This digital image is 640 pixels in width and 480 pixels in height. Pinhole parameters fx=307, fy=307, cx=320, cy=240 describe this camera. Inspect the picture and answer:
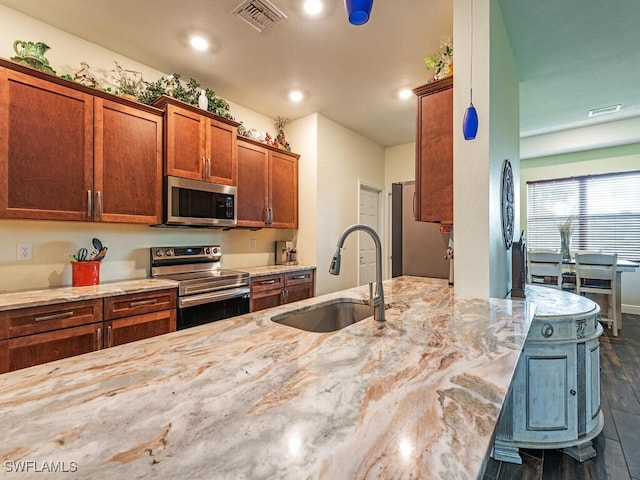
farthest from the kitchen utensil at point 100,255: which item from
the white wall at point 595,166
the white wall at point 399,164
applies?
the white wall at point 595,166

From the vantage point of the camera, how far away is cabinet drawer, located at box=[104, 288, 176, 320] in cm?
205

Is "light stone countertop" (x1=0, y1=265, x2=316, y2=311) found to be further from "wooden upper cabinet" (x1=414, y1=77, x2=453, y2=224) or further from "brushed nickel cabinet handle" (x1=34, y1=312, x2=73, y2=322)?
"wooden upper cabinet" (x1=414, y1=77, x2=453, y2=224)

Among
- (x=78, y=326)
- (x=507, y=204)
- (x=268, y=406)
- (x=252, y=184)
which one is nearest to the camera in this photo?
(x=268, y=406)

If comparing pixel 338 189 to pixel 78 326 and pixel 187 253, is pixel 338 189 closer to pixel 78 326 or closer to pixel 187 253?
pixel 187 253

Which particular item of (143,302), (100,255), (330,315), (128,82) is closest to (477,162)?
(330,315)

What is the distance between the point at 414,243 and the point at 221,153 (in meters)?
2.11

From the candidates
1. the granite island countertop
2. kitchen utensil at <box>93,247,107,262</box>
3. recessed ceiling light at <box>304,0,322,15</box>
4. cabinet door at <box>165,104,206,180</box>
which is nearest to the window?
recessed ceiling light at <box>304,0,322,15</box>

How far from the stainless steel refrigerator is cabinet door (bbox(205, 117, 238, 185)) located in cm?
178

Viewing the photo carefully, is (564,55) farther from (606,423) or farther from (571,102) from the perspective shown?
(606,423)

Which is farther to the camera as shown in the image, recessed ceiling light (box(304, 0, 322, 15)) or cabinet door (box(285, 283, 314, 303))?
cabinet door (box(285, 283, 314, 303))

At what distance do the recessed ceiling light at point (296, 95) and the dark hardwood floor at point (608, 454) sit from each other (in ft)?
11.2

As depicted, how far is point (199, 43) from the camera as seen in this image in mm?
2467

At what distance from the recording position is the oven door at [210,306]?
244 cm

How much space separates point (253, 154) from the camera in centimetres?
339
